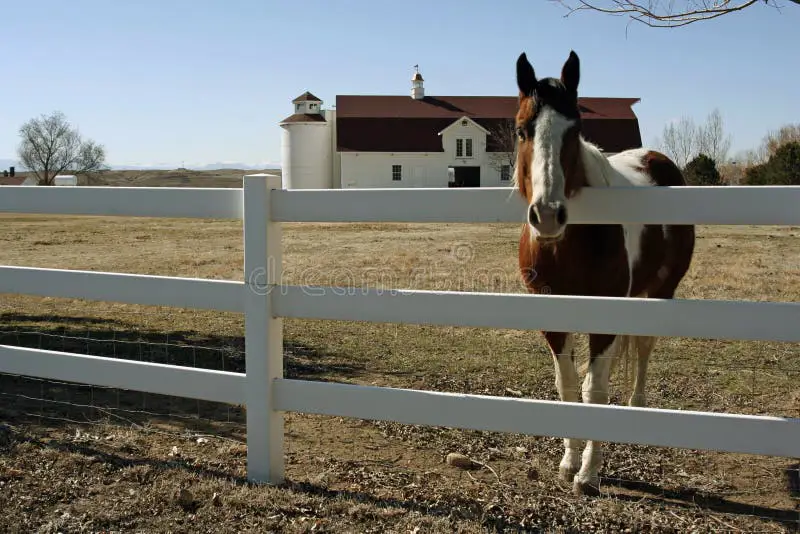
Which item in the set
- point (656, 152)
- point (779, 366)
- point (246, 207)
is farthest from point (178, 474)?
point (779, 366)

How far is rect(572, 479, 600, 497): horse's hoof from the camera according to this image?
3826 millimetres

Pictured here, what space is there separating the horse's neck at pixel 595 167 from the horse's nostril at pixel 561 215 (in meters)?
0.69

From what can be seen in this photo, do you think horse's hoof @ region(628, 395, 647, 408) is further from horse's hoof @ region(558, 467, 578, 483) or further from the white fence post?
the white fence post

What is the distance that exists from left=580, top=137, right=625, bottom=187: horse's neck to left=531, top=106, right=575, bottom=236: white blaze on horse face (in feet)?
1.22

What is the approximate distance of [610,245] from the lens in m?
3.77

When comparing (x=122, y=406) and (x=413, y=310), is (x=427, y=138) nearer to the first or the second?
(x=122, y=406)

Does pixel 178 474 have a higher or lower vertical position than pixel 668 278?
lower

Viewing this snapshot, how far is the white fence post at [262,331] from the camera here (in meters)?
3.71

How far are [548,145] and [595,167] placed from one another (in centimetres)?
68

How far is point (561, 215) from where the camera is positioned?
300cm

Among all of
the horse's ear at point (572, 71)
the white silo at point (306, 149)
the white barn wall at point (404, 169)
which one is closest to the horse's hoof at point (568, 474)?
A: the horse's ear at point (572, 71)

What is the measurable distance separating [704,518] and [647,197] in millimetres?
1627

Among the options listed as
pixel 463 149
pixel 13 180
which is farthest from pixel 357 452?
pixel 13 180

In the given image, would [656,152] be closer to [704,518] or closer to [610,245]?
[610,245]
